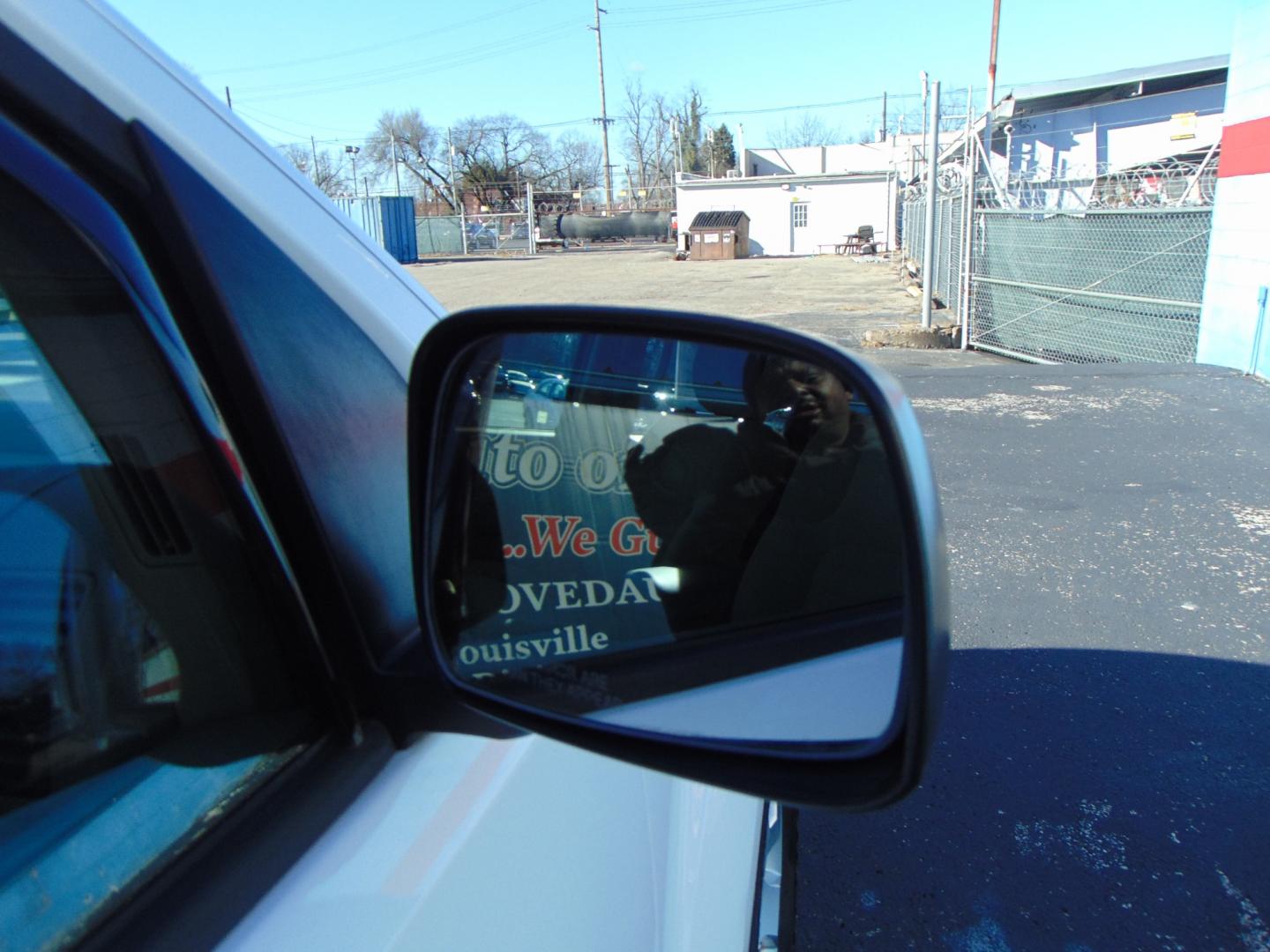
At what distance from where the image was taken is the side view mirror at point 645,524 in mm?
1128

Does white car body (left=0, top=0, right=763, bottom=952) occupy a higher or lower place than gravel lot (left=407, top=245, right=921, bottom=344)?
higher

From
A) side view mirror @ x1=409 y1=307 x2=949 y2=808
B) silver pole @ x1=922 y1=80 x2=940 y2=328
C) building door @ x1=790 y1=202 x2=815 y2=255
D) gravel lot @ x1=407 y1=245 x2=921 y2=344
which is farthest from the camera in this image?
building door @ x1=790 y1=202 x2=815 y2=255

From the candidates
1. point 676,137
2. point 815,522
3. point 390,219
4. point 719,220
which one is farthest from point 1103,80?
point 676,137

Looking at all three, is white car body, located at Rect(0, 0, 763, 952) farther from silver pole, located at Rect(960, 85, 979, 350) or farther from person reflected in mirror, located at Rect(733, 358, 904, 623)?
silver pole, located at Rect(960, 85, 979, 350)

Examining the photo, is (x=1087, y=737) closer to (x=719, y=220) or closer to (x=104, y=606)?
(x=104, y=606)

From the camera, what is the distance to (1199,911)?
2.70 m

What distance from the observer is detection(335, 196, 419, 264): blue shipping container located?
42250 mm

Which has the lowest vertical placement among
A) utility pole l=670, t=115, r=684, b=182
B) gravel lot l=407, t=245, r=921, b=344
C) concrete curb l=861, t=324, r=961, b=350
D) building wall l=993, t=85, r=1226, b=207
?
gravel lot l=407, t=245, r=921, b=344

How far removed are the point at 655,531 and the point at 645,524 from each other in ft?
0.05

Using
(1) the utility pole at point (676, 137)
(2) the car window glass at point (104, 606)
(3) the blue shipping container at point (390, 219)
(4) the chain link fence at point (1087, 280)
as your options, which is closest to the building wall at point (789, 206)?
(3) the blue shipping container at point (390, 219)

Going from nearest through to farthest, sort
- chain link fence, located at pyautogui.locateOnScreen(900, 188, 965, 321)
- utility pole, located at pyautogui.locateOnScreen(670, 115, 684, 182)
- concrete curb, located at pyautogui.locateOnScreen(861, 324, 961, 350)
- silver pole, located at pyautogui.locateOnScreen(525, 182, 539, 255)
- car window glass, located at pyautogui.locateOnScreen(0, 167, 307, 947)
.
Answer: car window glass, located at pyautogui.locateOnScreen(0, 167, 307, 947) < concrete curb, located at pyautogui.locateOnScreen(861, 324, 961, 350) < chain link fence, located at pyautogui.locateOnScreen(900, 188, 965, 321) < silver pole, located at pyautogui.locateOnScreen(525, 182, 539, 255) < utility pole, located at pyautogui.locateOnScreen(670, 115, 684, 182)

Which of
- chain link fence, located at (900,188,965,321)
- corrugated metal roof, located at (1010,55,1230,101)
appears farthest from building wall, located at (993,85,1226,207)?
chain link fence, located at (900,188,965,321)

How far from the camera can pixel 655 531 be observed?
1.17m

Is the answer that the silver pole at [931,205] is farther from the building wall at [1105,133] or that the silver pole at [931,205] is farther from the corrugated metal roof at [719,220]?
the corrugated metal roof at [719,220]
